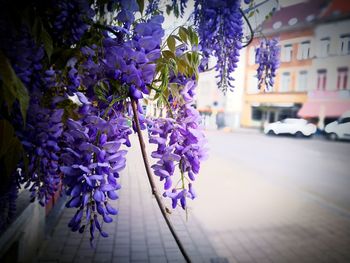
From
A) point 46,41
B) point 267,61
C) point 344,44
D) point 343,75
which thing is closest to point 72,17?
point 46,41

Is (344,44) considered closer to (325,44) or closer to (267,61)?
(325,44)

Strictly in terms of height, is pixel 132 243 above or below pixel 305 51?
below

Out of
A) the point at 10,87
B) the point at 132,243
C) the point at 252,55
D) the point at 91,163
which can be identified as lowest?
the point at 132,243

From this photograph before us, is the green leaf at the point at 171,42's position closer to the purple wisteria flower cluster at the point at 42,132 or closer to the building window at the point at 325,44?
the purple wisteria flower cluster at the point at 42,132

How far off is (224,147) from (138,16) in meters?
10.1

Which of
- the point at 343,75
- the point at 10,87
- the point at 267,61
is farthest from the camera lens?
the point at 343,75

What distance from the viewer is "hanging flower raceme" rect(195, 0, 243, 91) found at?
638 millimetres

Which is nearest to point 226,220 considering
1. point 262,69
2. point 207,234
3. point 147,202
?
point 207,234

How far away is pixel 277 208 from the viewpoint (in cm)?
411

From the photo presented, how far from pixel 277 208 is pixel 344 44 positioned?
11.1 feet

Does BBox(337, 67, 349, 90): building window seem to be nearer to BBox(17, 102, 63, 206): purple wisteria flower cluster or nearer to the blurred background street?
the blurred background street

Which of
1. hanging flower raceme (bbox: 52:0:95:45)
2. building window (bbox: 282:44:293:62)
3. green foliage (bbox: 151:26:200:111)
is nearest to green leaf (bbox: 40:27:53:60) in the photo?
hanging flower raceme (bbox: 52:0:95:45)

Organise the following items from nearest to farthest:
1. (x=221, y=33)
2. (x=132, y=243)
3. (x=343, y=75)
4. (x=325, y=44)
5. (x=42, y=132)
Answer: (x=42, y=132) → (x=221, y=33) → (x=325, y=44) → (x=132, y=243) → (x=343, y=75)

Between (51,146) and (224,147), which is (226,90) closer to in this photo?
(51,146)
